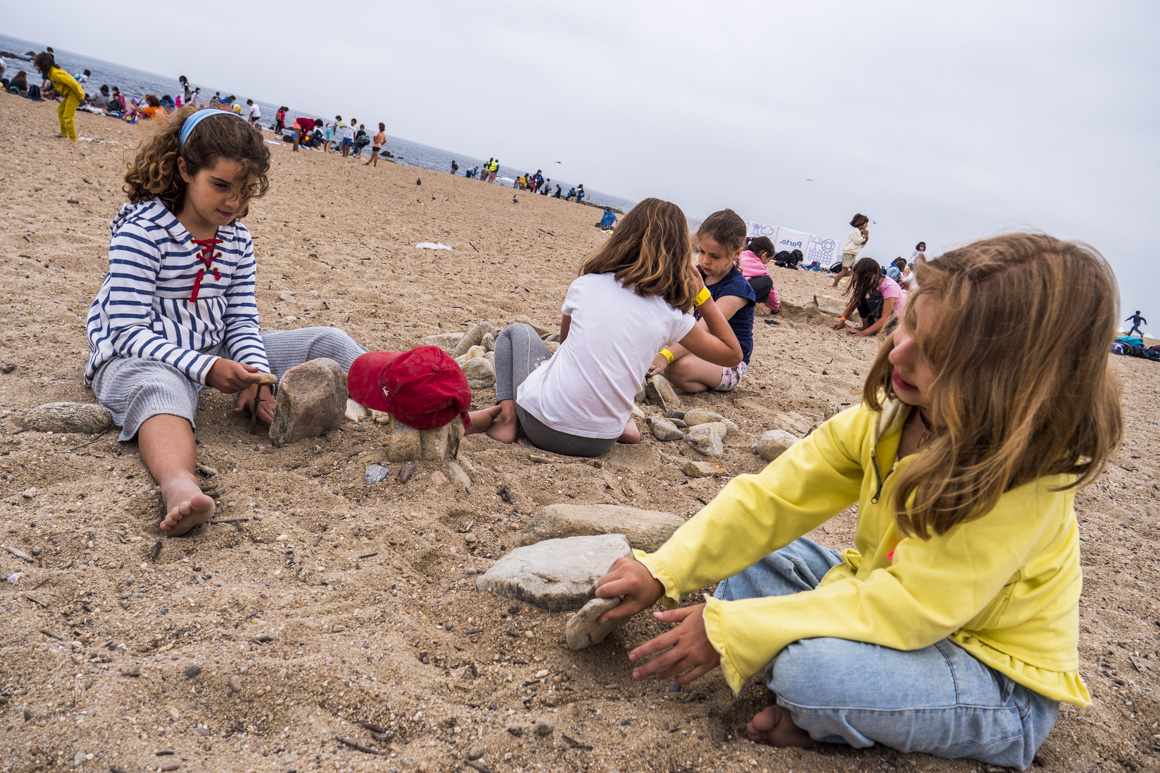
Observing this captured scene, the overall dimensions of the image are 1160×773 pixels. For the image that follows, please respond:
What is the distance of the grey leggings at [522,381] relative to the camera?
11.3ft

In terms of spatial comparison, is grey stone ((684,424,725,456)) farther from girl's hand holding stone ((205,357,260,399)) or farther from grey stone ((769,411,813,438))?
girl's hand holding stone ((205,357,260,399))

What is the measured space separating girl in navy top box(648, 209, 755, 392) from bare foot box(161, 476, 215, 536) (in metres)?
2.96

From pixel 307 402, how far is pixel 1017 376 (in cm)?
253

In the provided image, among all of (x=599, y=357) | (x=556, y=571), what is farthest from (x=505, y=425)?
(x=556, y=571)

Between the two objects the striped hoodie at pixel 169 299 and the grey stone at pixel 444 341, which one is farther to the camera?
the grey stone at pixel 444 341

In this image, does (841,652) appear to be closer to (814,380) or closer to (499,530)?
(499,530)

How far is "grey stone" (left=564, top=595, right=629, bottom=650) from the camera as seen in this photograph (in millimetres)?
1814

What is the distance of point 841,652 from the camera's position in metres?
1.52

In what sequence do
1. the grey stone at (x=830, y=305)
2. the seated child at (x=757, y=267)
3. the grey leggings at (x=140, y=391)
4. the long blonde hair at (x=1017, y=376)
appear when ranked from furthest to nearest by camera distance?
Result: the grey stone at (x=830, y=305) < the seated child at (x=757, y=267) < the grey leggings at (x=140, y=391) < the long blonde hair at (x=1017, y=376)

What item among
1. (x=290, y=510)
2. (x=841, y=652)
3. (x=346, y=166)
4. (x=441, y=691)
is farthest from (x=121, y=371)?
(x=346, y=166)

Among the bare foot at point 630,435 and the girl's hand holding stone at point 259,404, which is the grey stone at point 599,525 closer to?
the bare foot at point 630,435

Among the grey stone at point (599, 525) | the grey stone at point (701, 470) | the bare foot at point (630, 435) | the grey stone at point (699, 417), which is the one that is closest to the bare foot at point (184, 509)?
the grey stone at point (599, 525)

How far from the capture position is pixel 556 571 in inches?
84.7

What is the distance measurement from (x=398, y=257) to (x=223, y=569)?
555 centimetres
